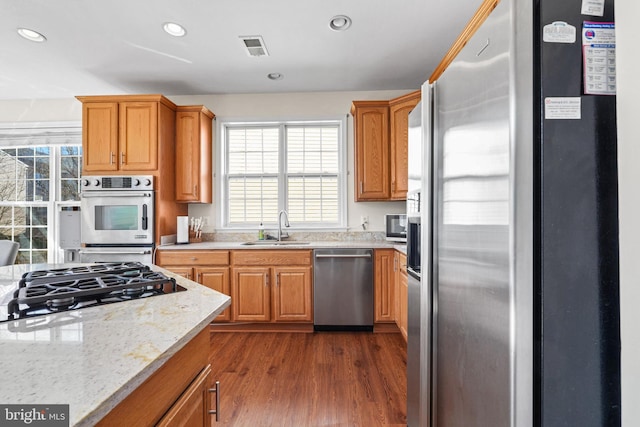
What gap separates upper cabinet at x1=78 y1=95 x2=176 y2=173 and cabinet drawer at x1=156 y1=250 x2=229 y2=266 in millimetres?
888

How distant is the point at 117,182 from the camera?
3.04m

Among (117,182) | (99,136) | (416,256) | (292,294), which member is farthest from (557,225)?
(99,136)

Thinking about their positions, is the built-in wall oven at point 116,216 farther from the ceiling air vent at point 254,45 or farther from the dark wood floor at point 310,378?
the ceiling air vent at point 254,45

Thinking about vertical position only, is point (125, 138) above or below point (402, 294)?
above

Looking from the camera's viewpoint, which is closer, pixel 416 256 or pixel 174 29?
pixel 416 256

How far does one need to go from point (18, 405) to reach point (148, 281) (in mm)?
673

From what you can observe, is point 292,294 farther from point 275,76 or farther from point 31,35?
point 31,35

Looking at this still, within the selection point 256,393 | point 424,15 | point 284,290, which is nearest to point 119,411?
point 256,393

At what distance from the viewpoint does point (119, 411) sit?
553mm

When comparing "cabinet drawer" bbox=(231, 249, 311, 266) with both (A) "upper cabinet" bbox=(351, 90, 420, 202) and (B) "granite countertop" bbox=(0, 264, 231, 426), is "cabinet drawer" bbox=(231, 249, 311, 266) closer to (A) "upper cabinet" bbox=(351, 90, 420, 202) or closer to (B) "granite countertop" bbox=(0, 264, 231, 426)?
(A) "upper cabinet" bbox=(351, 90, 420, 202)

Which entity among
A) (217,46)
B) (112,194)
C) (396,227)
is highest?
(217,46)

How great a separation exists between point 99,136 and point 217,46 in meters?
1.58

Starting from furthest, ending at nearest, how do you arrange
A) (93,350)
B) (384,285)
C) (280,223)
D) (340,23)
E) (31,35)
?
1. (280,223)
2. (384,285)
3. (31,35)
4. (340,23)
5. (93,350)

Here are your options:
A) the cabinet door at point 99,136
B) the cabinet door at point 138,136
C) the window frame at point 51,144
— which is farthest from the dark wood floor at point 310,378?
the window frame at point 51,144
